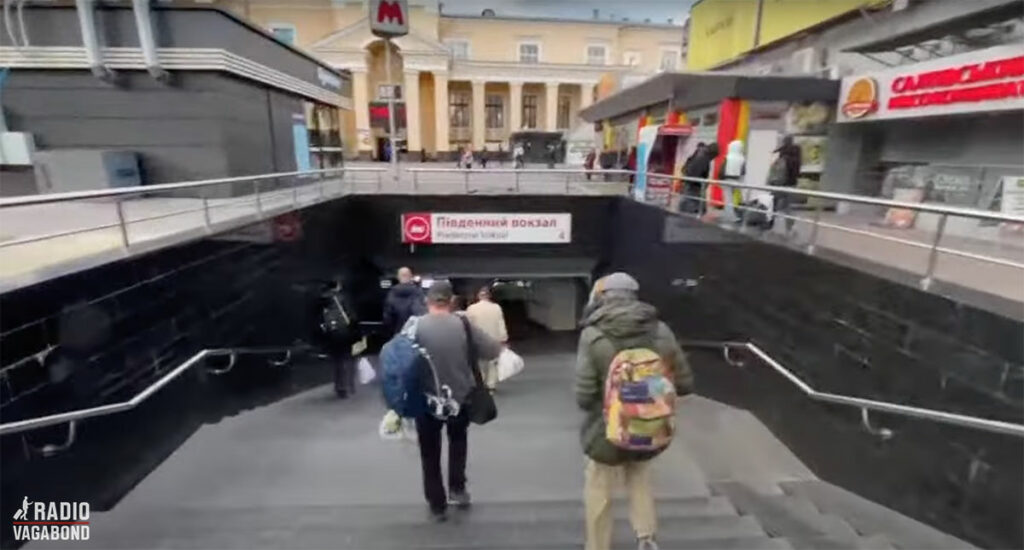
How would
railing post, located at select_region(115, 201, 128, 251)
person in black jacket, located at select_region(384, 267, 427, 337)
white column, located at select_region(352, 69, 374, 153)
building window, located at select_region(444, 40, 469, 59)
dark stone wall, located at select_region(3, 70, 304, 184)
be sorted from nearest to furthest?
railing post, located at select_region(115, 201, 128, 251) < person in black jacket, located at select_region(384, 267, 427, 337) < dark stone wall, located at select_region(3, 70, 304, 184) < white column, located at select_region(352, 69, 374, 153) < building window, located at select_region(444, 40, 469, 59)

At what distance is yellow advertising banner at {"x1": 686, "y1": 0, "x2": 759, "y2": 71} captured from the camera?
1641 centimetres

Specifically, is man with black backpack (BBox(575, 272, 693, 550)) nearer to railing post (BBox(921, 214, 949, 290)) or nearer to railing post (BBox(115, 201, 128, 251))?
railing post (BBox(921, 214, 949, 290))

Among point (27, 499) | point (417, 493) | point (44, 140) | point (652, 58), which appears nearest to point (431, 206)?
point (44, 140)

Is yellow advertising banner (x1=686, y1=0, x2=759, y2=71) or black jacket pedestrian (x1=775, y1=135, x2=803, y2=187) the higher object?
yellow advertising banner (x1=686, y1=0, x2=759, y2=71)

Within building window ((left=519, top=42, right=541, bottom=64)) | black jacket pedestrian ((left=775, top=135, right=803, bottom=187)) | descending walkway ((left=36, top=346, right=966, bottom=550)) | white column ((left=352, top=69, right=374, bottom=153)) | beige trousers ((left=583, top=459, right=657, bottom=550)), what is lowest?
descending walkway ((left=36, top=346, right=966, bottom=550))

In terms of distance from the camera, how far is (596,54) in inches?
1558

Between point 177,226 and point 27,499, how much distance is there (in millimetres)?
2848

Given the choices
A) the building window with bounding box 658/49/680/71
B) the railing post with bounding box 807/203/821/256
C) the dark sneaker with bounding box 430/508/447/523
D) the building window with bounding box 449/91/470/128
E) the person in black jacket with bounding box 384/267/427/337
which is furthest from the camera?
the building window with bounding box 658/49/680/71

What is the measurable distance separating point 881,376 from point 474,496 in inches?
113

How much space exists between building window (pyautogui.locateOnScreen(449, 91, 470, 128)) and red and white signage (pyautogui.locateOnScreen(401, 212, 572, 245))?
94.3ft

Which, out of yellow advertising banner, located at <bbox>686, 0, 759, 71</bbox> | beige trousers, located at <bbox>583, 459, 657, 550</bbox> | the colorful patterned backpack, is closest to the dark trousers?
beige trousers, located at <bbox>583, 459, 657, 550</bbox>

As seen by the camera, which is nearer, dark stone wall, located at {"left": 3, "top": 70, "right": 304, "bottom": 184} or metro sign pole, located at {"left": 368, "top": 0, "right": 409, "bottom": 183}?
dark stone wall, located at {"left": 3, "top": 70, "right": 304, "bottom": 184}

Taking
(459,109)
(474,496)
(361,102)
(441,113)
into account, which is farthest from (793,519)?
(459,109)

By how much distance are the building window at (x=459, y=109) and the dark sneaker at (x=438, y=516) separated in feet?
119
